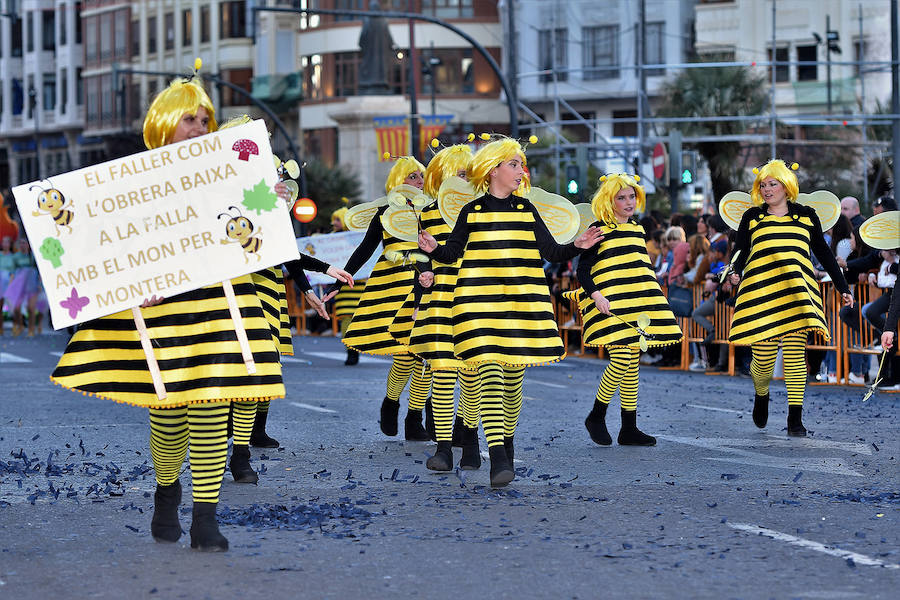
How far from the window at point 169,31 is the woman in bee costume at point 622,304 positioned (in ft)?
227

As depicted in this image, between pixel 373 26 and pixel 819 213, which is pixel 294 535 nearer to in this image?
pixel 819 213

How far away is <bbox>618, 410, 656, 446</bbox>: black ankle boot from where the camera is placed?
1073 cm

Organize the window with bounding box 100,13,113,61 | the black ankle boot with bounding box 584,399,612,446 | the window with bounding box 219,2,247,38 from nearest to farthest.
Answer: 1. the black ankle boot with bounding box 584,399,612,446
2. the window with bounding box 219,2,247,38
3. the window with bounding box 100,13,113,61

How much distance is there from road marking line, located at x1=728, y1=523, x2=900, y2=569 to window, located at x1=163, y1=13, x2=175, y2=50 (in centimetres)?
7294

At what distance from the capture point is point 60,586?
603cm

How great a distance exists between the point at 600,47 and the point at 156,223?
53.4m

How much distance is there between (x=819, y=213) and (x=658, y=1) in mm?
48182

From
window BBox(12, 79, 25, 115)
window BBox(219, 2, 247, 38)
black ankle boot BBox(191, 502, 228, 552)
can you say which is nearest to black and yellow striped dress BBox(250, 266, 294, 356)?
black ankle boot BBox(191, 502, 228, 552)

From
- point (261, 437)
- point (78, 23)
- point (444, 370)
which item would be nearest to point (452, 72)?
point (78, 23)

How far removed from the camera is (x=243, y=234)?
22.0ft

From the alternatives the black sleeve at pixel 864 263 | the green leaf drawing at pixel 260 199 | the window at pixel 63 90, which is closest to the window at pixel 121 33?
the window at pixel 63 90

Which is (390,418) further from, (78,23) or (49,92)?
(49,92)

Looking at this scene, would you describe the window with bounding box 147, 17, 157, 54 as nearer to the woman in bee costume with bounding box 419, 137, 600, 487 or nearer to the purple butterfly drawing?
the woman in bee costume with bounding box 419, 137, 600, 487

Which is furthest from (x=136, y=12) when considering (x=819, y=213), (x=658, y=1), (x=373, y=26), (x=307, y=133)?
(x=819, y=213)
